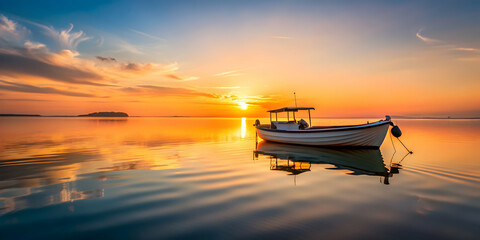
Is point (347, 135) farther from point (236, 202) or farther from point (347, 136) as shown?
point (236, 202)

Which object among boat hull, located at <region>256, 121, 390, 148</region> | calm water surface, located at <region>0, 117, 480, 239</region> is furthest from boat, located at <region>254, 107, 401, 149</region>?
calm water surface, located at <region>0, 117, 480, 239</region>

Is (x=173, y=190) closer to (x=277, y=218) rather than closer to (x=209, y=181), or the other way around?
(x=209, y=181)

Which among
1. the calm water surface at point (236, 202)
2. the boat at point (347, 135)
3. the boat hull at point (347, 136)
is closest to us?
the calm water surface at point (236, 202)

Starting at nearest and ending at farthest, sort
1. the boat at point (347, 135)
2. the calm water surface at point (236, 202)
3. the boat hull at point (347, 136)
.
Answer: the calm water surface at point (236, 202)
the boat at point (347, 135)
the boat hull at point (347, 136)

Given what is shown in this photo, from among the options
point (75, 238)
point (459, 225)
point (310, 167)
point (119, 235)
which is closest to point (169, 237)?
point (119, 235)

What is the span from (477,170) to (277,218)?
14.6 meters

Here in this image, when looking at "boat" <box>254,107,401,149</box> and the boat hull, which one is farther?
the boat hull

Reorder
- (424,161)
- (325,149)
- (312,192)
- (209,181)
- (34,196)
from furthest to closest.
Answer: (325,149) < (424,161) < (209,181) < (312,192) < (34,196)

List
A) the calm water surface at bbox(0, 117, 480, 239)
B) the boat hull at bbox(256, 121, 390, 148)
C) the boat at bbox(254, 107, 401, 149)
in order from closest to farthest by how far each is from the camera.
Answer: the calm water surface at bbox(0, 117, 480, 239)
the boat at bbox(254, 107, 401, 149)
the boat hull at bbox(256, 121, 390, 148)

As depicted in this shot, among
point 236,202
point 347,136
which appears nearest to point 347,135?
point 347,136

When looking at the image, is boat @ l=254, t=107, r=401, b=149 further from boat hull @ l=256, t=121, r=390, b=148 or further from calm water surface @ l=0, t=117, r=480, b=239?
calm water surface @ l=0, t=117, r=480, b=239

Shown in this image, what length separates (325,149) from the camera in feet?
70.7

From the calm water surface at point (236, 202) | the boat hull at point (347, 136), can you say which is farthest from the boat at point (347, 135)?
the calm water surface at point (236, 202)

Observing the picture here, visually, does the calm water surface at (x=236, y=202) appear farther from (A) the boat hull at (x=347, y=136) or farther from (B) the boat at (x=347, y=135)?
(A) the boat hull at (x=347, y=136)
